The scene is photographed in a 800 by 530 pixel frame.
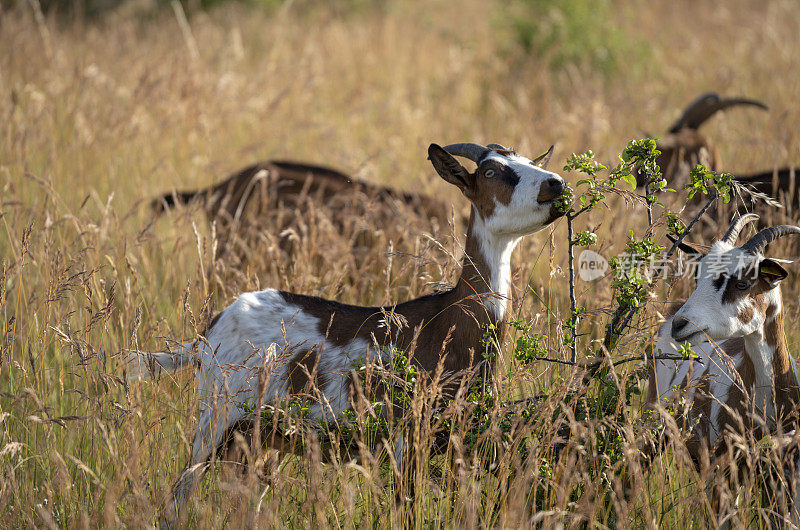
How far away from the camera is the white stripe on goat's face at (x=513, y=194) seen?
2.92 m

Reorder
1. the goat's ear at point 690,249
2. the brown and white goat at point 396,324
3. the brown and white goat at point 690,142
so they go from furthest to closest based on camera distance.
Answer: the brown and white goat at point 690,142, the goat's ear at point 690,249, the brown and white goat at point 396,324

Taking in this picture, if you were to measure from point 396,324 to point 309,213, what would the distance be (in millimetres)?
1899

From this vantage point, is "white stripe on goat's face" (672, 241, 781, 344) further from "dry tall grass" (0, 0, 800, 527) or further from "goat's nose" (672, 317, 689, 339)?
"dry tall grass" (0, 0, 800, 527)

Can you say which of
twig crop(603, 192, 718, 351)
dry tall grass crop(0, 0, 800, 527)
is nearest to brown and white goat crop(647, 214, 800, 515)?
twig crop(603, 192, 718, 351)

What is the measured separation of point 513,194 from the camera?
299 centimetres

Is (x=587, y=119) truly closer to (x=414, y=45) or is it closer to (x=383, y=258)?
(x=383, y=258)

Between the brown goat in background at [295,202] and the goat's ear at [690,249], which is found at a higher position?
the brown goat in background at [295,202]

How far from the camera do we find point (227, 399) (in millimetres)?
2748

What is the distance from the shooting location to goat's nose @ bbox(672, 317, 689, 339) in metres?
2.95

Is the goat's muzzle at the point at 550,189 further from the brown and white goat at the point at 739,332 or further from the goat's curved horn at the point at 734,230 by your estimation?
the goat's curved horn at the point at 734,230

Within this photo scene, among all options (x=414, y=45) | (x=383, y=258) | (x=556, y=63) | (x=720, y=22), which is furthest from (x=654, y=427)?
(x=720, y=22)

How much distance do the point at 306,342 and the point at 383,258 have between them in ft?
5.92

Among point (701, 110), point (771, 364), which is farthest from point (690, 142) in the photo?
point (771, 364)

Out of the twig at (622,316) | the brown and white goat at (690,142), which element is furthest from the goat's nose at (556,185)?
the brown and white goat at (690,142)
